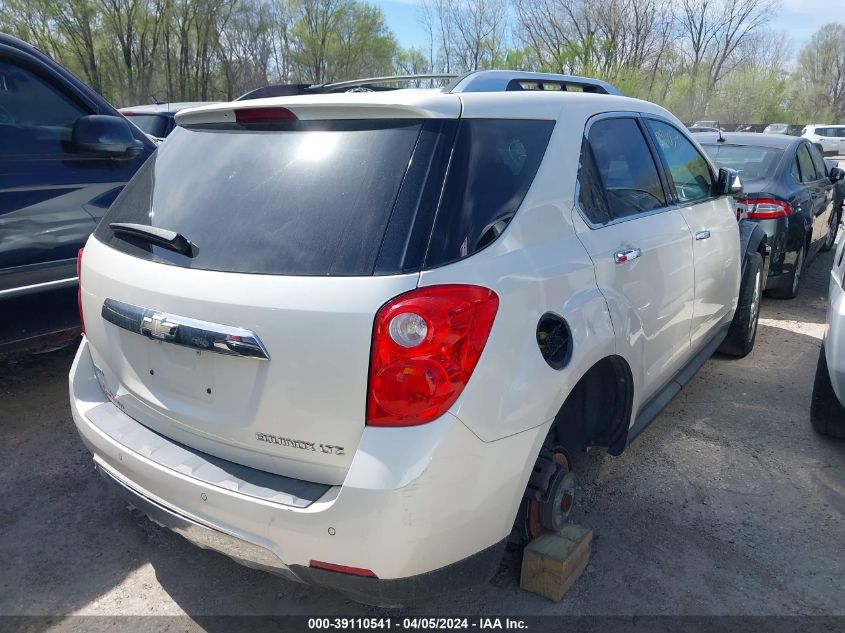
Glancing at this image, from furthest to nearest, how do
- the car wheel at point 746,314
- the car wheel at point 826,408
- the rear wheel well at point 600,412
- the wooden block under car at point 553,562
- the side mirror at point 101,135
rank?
the car wheel at point 746,314 < the side mirror at point 101,135 < the car wheel at point 826,408 < the rear wheel well at point 600,412 < the wooden block under car at point 553,562

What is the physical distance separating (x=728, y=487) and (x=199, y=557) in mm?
2451

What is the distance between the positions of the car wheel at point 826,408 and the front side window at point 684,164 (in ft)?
3.58

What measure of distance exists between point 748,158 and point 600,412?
4.97 metres

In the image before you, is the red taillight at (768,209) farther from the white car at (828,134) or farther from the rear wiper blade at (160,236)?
the white car at (828,134)

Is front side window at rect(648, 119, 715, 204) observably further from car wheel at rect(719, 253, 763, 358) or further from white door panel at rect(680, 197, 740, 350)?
car wheel at rect(719, 253, 763, 358)

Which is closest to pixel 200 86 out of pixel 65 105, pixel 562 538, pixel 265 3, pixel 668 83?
pixel 265 3

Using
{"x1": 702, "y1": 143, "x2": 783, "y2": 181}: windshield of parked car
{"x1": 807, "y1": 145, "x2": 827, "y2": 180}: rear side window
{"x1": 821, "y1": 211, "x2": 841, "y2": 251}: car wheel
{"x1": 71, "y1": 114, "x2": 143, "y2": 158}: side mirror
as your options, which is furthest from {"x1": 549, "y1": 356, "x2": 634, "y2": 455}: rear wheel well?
{"x1": 821, "y1": 211, "x2": 841, "y2": 251}: car wheel

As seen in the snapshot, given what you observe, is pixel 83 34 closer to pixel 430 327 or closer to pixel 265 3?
pixel 265 3

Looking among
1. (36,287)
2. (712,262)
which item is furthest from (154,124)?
(712,262)

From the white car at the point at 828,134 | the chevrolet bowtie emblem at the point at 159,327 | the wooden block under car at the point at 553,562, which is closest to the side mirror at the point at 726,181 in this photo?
the wooden block under car at the point at 553,562

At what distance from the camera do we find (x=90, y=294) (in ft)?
8.32

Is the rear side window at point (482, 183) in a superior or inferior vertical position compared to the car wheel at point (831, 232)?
superior

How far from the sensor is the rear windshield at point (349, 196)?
6.44 ft

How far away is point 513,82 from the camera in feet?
9.21
